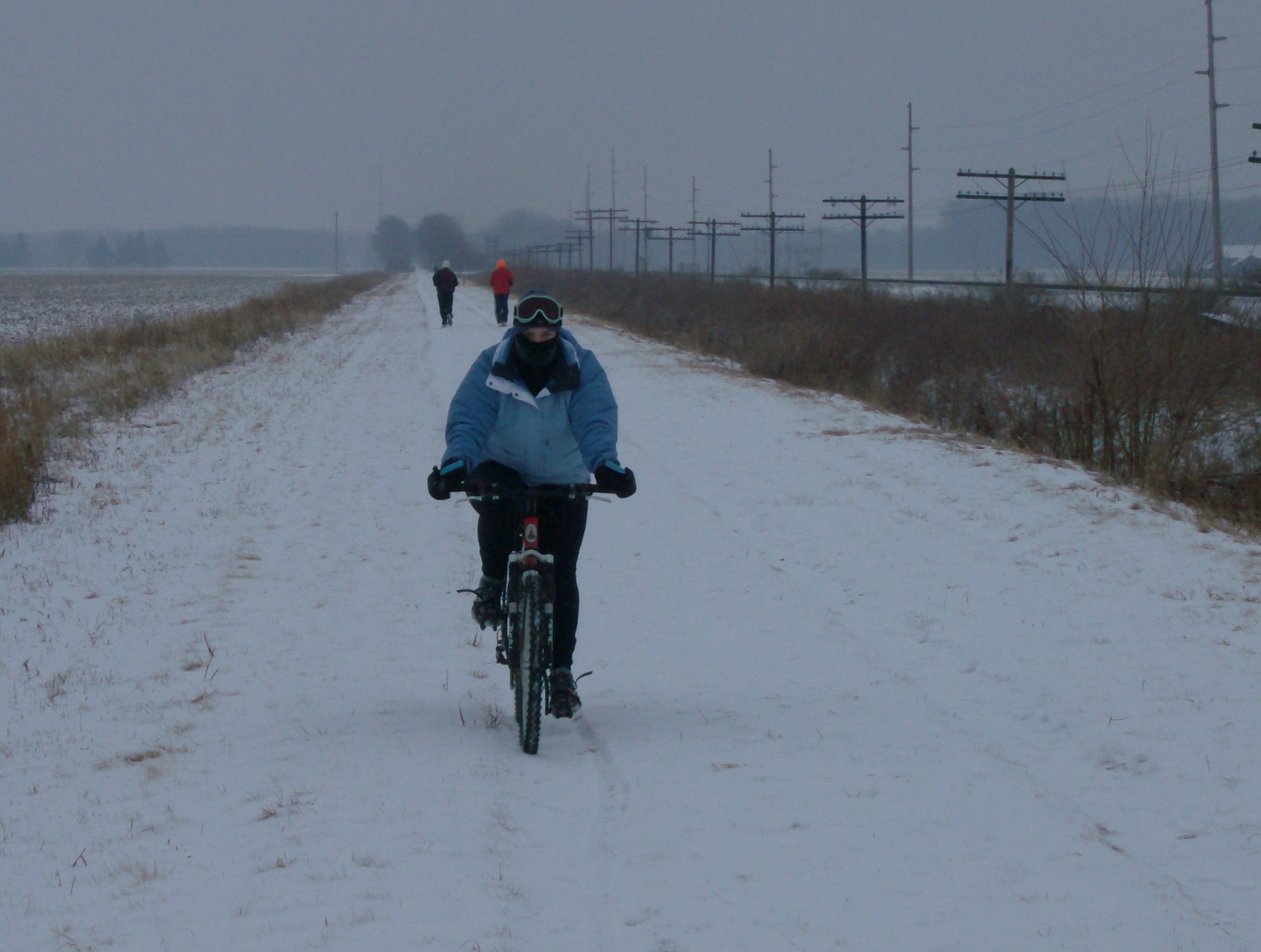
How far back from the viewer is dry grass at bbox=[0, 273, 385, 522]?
36.9 ft

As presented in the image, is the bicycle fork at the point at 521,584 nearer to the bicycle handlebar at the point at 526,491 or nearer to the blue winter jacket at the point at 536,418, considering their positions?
the bicycle handlebar at the point at 526,491

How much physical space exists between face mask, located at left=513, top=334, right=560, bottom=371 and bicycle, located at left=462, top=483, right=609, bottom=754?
557 mm

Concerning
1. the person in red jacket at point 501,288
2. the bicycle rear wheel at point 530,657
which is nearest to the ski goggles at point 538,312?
the bicycle rear wheel at point 530,657

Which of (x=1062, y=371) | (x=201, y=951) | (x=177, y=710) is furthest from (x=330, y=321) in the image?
(x=201, y=951)

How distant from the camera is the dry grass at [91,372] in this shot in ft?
36.9

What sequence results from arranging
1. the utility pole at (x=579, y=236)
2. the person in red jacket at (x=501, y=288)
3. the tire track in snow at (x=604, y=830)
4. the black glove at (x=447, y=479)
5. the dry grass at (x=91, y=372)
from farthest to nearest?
the utility pole at (x=579, y=236) < the person in red jacket at (x=501, y=288) < the dry grass at (x=91, y=372) < the black glove at (x=447, y=479) < the tire track in snow at (x=604, y=830)

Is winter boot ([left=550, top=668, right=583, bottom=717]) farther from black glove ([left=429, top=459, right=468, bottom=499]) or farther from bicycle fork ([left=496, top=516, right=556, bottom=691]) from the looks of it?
black glove ([left=429, top=459, right=468, bottom=499])

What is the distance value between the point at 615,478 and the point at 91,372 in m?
18.1

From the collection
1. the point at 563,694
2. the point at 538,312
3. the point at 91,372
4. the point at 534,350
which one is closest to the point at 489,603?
the point at 563,694

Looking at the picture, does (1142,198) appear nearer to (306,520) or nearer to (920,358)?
(306,520)

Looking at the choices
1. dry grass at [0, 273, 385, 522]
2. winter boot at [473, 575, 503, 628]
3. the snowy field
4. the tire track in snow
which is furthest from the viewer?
the snowy field

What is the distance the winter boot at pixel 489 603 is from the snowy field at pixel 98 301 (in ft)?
87.4

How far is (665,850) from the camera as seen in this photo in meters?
4.45

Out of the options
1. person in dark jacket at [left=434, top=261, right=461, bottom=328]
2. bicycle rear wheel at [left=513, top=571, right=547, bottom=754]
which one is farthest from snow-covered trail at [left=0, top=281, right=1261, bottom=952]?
person in dark jacket at [left=434, top=261, right=461, bottom=328]
